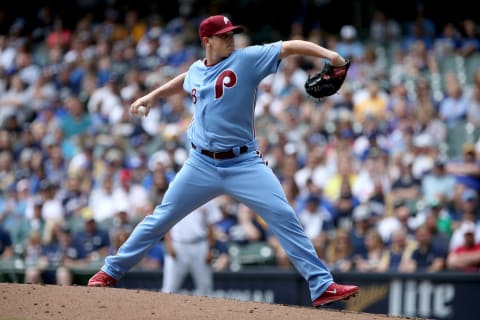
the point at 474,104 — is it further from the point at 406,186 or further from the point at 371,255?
the point at 371,255

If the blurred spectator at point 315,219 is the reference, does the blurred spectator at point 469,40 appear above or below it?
above

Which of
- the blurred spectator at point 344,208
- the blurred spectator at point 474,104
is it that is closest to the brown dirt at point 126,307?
the blurred spectator at point 344,208

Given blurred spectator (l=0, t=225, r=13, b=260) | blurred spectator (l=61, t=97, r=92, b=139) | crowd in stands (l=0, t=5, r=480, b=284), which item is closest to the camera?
crowd in stands (l=0, t=5, r=480, b=284)

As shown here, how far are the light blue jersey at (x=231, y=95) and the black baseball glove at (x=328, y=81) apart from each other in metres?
0.29

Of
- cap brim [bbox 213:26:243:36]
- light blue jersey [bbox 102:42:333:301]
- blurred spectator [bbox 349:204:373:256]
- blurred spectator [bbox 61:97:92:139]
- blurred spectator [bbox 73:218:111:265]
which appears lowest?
blurred spectator [bbox 73:218:111:265]

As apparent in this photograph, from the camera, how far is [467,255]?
395 inches

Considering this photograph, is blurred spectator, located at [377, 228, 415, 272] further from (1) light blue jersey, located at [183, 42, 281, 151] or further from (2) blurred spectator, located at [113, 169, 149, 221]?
(1) light blue jersey, located at [183, 42, 281, 151]

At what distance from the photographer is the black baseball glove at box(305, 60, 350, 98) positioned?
20.1 feet

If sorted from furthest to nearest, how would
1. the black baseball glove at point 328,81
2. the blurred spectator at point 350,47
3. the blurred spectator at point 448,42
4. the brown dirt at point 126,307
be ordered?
the blurred spectator at point 350,47 < the blurred spectator at point 448,42 < the black baseball glove at point 328,81 < the brown dirt at point 126,307

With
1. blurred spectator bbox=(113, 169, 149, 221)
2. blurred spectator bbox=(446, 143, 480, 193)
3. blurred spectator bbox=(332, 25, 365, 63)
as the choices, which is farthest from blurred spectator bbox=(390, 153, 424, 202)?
blurred spectator bbox=(332, 25, 365, 63)

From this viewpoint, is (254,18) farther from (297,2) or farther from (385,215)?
(385,215)

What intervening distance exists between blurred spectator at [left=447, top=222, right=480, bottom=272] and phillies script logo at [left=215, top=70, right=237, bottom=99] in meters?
4.65

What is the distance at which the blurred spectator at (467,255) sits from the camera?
9.98m

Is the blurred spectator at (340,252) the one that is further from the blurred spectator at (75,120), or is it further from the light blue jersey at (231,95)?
the blurred spectator at (75,120)
